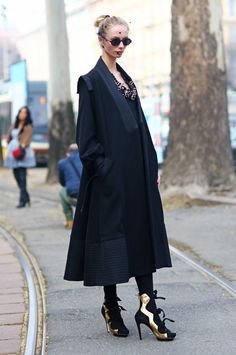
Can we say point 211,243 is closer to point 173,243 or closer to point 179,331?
point 173,243

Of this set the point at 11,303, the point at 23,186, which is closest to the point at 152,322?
the point at 11,303

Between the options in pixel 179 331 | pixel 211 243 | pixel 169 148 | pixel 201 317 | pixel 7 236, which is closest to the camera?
pixel 179 331

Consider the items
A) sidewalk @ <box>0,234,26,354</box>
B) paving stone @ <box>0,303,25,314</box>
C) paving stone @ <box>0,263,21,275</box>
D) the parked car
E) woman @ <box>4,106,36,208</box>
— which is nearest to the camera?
sidewalk @ <box>0,234,26,354</box>

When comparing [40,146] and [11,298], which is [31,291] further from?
[40,146]

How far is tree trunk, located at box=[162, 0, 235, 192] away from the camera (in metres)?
13.3

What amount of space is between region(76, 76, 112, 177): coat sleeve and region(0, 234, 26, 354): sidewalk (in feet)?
3.81

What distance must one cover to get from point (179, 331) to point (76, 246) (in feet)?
2.82

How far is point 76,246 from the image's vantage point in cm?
533

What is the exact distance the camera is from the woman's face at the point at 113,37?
5.26 meters

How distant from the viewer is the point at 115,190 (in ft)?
17.1

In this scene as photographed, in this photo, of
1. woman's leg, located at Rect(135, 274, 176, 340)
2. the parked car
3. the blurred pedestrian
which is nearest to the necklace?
woman's leg, located at Rect(135, 274, 176, 340)

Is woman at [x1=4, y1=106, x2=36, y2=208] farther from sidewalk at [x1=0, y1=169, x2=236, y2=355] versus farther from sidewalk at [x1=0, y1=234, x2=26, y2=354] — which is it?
sidewalk at [x1=0, y1=234, x2=26, y2=354]

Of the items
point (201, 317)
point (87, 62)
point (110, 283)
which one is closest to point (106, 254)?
point (110, 283)

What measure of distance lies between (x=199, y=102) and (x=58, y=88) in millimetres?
6736
